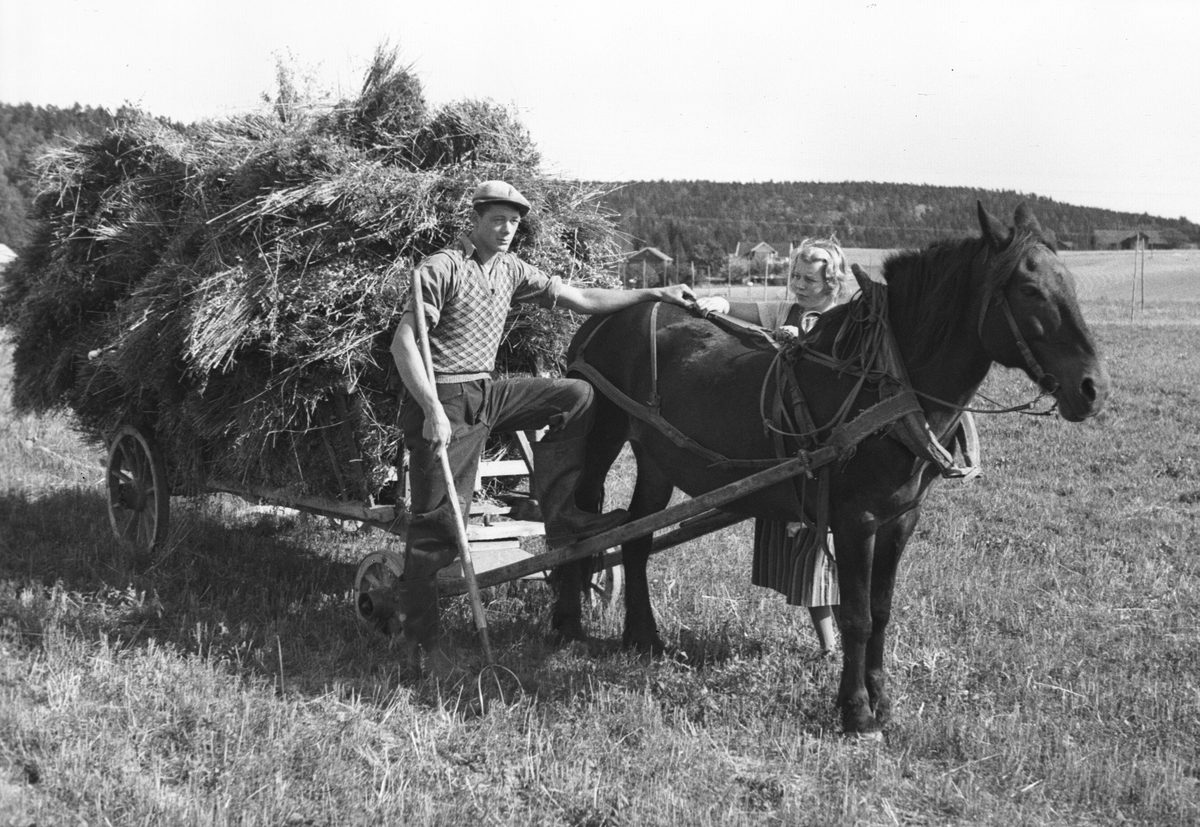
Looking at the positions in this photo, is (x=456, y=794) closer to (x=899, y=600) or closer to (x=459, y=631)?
(x=459, y=631)

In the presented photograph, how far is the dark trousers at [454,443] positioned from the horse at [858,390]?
42 centimetres

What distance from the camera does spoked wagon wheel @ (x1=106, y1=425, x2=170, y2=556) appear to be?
22.6 feet

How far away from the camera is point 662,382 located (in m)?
5.34

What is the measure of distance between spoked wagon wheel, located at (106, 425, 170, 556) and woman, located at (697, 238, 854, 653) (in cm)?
390

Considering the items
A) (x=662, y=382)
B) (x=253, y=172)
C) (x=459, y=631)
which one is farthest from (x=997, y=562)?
(x=253, y=172)

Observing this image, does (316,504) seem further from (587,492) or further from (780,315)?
(780,315)

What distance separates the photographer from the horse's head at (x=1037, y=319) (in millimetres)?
3756

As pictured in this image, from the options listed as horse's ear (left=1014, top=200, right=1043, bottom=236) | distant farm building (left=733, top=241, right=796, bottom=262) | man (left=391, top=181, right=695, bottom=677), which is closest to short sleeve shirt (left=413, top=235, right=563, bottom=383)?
man (left=391, top=181, right=695, bottom=677)

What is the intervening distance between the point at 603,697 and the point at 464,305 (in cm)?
193

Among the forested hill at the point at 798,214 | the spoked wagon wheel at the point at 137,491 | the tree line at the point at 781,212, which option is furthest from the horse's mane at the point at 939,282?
the forested hill at the point at 798,214

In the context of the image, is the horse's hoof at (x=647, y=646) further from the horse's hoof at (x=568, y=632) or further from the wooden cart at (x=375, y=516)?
the wooden cart at (x=375, y=516)

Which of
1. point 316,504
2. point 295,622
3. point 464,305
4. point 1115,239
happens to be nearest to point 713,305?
point 464,305

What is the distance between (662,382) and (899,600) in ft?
7.10

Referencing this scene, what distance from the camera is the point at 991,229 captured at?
13.1 feet
